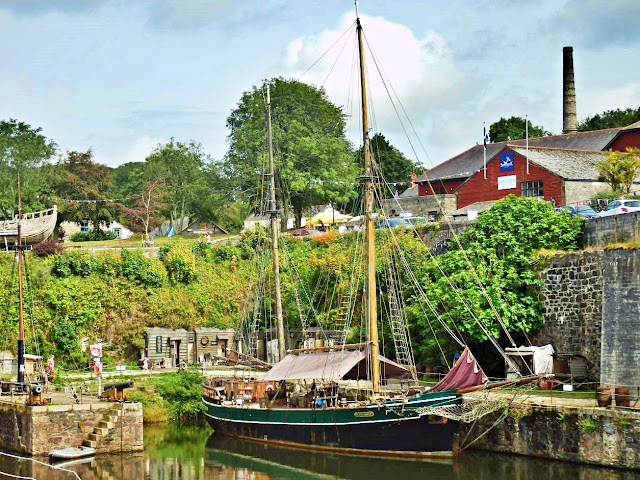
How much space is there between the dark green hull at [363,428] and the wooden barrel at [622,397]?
16.5 ft

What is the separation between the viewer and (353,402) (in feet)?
108

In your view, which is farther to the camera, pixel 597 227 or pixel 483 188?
pixel 483 188

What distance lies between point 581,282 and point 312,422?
1098cm

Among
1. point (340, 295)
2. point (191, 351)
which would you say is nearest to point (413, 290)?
point (340, 295)

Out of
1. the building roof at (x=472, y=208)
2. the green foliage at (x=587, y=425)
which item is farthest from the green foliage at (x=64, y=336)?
the green foliage at (x=587, y=425)

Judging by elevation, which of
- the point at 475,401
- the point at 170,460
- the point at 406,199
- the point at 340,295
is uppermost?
the point at 406,199

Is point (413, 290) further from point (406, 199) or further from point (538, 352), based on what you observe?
point (406, 199)

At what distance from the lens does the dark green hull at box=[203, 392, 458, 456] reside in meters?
30.6

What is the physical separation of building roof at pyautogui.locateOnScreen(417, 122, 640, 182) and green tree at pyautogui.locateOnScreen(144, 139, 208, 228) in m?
26.8

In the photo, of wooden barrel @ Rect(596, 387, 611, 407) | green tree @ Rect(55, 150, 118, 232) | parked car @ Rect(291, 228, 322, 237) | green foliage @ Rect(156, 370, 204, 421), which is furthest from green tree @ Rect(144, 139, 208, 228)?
wooden barrel @ Rect(596, 387, 611, 407)

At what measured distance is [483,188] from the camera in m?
54.2

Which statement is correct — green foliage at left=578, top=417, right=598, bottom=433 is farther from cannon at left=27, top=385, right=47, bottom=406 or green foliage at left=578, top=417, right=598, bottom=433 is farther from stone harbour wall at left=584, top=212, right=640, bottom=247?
cannon at left=27, top=385, right=47, bottom=406

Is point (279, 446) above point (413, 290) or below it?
below

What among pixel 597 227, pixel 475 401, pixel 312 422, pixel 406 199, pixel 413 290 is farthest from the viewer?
pixel 406 199
